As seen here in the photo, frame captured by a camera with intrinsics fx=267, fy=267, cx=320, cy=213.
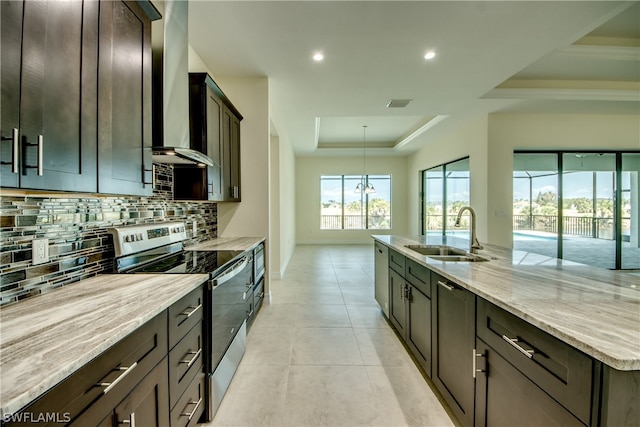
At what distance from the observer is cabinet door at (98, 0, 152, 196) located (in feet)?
4.06

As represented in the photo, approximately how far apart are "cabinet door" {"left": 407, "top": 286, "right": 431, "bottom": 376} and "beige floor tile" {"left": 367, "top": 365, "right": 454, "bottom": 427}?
0.14 m

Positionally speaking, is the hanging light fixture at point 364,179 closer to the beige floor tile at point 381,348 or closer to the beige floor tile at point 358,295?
the beige floor tile at point 358,295

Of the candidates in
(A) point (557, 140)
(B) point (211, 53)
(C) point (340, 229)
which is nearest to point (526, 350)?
(B) point (211, 53)

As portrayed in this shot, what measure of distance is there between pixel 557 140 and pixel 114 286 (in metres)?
6.73

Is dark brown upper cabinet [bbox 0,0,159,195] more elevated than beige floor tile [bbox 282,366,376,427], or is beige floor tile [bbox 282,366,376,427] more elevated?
dark brown upper cabinet [bbox 0,0,159,195]

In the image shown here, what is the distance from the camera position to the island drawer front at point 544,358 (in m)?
0.81

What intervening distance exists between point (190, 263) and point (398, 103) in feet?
13.0

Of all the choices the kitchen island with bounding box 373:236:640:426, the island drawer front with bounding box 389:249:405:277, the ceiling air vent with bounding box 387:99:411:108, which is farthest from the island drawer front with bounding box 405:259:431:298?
the ceiling air vent with bounding box 387:99:411:108

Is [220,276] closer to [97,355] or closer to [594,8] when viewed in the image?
[97,355]

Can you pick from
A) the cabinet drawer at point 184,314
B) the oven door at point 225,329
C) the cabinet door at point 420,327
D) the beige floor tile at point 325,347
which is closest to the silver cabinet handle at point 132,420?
the cabinet drawer at point 184,314

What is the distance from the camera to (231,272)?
1945mm

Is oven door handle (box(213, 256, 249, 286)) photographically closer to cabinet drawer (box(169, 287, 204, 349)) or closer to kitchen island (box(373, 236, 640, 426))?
cabinet drawer (box(169, 287, 204, 349))

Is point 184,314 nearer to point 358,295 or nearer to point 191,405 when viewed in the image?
point 191,405

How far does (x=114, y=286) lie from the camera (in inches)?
53.4
